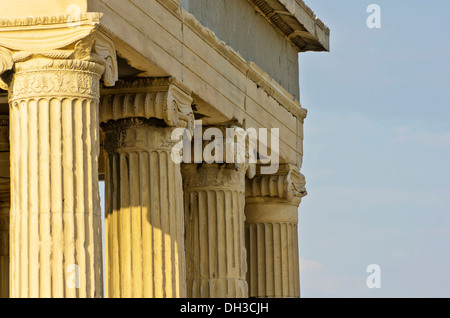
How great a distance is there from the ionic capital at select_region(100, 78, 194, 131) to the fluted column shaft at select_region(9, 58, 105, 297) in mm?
4012

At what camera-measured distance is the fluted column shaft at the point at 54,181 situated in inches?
941

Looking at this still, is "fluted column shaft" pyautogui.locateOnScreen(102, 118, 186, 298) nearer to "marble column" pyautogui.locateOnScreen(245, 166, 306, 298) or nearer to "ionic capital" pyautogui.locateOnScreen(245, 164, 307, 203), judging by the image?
"ionic capital" pyautogui.locateOnScreen(245, 164, 307, 203)

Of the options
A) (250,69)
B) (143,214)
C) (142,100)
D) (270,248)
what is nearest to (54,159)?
(142,100)

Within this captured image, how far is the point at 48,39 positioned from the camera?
964 inches

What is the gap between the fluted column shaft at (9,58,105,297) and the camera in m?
23.9

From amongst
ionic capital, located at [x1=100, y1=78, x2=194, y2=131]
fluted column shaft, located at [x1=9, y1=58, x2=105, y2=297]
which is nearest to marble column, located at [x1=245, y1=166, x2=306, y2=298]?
ionic capital, located at [x1=100, y1=78, x2=194, y2=131]

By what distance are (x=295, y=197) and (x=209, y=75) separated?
9612 millimetres

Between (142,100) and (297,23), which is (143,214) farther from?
(297,23)

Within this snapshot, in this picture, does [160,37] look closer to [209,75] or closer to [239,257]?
[209,75]

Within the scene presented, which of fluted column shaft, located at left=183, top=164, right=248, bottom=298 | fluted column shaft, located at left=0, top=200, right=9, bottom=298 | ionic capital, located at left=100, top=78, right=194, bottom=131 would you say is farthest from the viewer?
fluted column shaft, located at left=0, top=200, right=9, bottom=298

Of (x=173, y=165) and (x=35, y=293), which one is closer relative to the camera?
(x=35, y=293)

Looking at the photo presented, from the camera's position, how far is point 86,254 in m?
24.2
